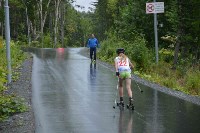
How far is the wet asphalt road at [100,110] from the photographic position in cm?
952

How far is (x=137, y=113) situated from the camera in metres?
11.3

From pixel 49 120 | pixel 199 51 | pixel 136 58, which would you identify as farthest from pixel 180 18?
pixel 49 120

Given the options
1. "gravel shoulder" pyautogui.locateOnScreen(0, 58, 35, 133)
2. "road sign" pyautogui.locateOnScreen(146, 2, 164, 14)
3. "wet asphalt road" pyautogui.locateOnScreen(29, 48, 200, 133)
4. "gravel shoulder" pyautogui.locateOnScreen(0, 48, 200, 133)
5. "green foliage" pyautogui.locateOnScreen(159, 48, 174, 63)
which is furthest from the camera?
"green foliage" pyautogui.locateOnScreen(159, 48, 174, 63)

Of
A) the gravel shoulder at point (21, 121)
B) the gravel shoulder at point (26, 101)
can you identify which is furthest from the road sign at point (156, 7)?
the gravel shoulder at point (21, 121)

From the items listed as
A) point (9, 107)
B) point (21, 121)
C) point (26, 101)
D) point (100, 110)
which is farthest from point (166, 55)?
point (21, 121)

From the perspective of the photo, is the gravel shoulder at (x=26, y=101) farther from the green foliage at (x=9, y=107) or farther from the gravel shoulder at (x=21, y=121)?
the green foliage at (x=9, y=107)

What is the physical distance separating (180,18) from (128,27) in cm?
929

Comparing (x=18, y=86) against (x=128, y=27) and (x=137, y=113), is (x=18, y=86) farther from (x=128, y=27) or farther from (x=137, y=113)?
(x=128, y=27)

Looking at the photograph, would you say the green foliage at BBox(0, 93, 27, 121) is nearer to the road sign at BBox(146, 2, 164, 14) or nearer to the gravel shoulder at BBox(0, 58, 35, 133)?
the gravel shoulder at BBox(0, 58, 35, 133)

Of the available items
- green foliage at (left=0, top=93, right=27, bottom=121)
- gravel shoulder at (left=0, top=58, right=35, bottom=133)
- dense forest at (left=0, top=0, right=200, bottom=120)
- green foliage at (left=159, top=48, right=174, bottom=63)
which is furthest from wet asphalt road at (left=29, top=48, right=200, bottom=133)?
green foliage at (left=159, top=48, right=174, bottom=63)

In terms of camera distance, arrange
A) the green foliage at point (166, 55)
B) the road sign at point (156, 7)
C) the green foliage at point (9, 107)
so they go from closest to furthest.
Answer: the green foliage at point (9, 107), the road sign at point (156, 7), the green foliage at point (166, 55)

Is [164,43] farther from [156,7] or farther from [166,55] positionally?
[156,7]

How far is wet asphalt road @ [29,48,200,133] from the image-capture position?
9516 millimetres

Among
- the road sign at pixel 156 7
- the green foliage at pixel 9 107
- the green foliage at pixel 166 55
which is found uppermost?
the road sign at pixel 156 7
